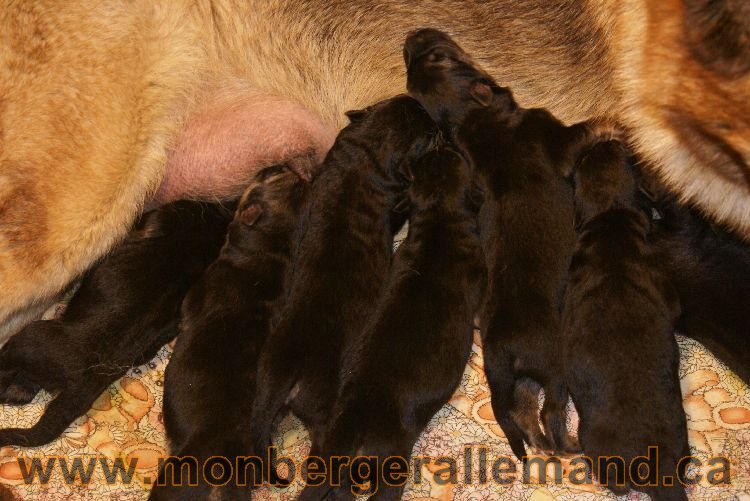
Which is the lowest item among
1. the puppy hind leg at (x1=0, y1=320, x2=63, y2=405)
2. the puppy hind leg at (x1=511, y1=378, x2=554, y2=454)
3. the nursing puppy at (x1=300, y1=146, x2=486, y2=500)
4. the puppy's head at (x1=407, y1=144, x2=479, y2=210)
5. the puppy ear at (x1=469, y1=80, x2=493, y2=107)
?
the puppy hind leg at (x1=511, y1=378, x2=554, y2=454)

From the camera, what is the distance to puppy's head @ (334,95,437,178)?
229cm

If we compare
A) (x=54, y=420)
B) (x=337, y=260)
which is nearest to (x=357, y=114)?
(x=337, y=260)

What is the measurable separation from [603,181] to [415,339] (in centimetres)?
62

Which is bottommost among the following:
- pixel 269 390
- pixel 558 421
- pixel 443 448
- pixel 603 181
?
pixel 443 448

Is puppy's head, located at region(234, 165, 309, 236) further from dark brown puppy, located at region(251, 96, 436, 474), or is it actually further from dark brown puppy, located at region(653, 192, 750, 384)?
dark brown puppy, located at region(653, 192, 750, 384)

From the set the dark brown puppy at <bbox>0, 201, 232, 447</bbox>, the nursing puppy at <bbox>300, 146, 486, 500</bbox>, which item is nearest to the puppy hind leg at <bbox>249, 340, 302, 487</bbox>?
the nursing puppy at <bbox>300, 146, 486, 500</bbox>

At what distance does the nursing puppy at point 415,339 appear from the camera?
1.85 metres


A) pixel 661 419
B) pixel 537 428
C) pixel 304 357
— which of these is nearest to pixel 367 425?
pixel 304 357

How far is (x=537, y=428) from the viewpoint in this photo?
2029 millimetres

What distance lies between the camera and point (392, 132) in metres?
2.32

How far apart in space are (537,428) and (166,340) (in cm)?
96

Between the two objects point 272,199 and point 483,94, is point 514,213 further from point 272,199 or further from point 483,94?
point 272,199

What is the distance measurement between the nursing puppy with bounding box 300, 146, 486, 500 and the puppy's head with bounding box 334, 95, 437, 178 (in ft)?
0.35

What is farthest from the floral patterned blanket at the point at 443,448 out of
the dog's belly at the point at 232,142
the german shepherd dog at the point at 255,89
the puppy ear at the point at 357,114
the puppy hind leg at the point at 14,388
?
the puppy ear at the point at 357,114
